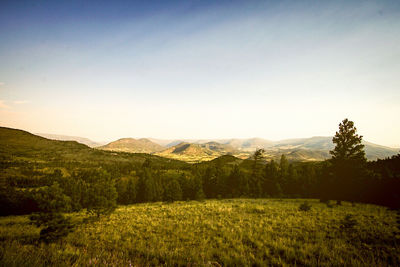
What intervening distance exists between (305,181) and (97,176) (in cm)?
5571

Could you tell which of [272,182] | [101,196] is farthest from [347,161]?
[101,196]

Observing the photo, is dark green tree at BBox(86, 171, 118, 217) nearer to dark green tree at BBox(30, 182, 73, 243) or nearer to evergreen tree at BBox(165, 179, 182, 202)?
dark green tree at BBox(30, 182, 73, 243)

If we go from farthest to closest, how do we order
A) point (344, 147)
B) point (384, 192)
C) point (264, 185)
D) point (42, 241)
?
point (264, 185) < point (384, 192) < point (344, 147) < point (42, 241)

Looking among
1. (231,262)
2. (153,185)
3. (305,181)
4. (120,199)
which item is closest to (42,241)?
(231,262)

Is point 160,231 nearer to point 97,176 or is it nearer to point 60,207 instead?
point 60,207

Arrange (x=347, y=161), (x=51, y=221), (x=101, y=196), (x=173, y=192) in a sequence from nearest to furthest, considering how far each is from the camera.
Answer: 1. (x=51, y=221)
2. (x=101, y=196)
3. (x=347, y=161)
4. (x=173, y=192)

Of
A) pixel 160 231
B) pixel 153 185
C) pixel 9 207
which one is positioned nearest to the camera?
pixel 160 231

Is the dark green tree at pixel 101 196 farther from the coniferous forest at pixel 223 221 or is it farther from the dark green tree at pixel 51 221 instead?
the dark green tree at pixel 51 221

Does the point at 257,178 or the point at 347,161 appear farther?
the point at 257,178

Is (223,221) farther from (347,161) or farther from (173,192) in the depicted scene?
(173,192)

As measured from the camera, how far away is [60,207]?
10.8 meters

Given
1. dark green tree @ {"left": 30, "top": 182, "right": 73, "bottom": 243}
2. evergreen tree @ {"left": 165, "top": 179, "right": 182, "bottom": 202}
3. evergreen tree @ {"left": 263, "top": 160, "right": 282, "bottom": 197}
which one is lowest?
evergreen tree @ {"left": 165, "top": 179, "right": 182, "bottom": 202}

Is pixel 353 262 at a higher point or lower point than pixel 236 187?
higher

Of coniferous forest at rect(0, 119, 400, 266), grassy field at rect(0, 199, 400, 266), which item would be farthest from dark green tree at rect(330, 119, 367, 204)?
grassy field at rect(0, 199, 400, 266)
